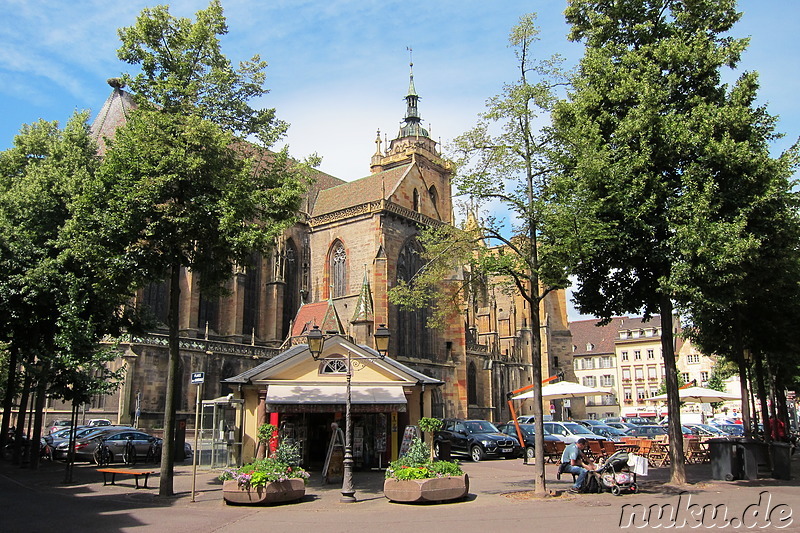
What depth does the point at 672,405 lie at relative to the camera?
676 inches

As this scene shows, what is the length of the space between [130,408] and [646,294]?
1045 inches

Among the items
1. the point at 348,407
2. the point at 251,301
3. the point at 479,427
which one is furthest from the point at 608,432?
the point at 251,301

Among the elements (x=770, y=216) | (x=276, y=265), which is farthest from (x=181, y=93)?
(x=276, y=265)

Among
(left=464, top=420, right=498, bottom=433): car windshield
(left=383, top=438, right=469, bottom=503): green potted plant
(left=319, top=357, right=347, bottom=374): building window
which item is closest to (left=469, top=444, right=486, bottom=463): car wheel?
(left=464, top=420, right=498, bottom=433): car windshield

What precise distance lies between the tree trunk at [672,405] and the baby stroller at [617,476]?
1870 millimetres

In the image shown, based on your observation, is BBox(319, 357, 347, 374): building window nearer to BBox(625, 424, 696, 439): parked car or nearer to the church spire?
BBox(625, 424, 696, 439): parked car

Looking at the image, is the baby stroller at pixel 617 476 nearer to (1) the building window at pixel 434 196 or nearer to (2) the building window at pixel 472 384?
(1) the building window at pixel 434 196

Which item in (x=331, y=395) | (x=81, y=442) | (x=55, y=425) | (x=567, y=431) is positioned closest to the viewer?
(x=331, y=395)

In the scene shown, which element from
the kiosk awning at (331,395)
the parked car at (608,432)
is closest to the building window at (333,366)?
the kiosk awning at (331,395)

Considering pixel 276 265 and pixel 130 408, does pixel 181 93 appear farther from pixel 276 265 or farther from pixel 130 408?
pixel 276 265

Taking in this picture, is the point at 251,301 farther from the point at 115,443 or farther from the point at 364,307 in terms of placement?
the point at 115,443

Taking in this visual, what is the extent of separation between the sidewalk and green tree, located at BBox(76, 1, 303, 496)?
6.47ft

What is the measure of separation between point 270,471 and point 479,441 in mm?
14357

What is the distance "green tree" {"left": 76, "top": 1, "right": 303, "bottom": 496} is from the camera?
1574 cm
